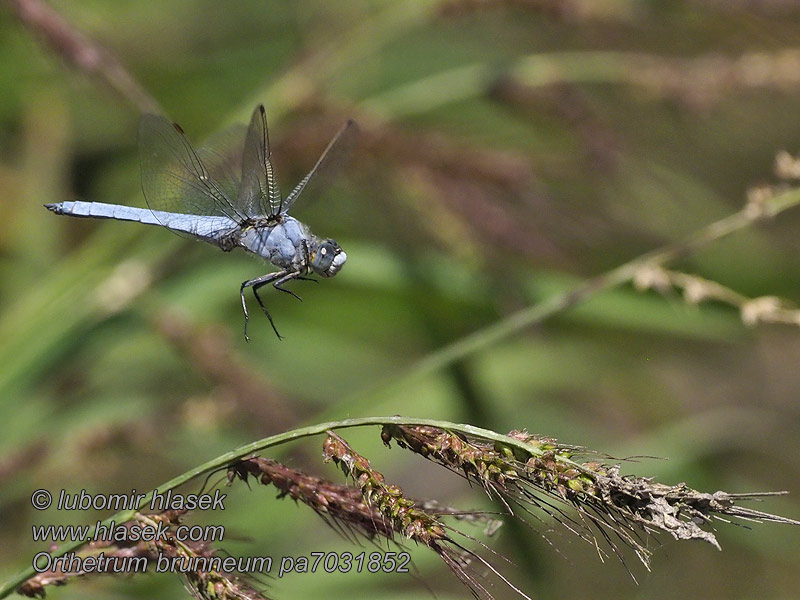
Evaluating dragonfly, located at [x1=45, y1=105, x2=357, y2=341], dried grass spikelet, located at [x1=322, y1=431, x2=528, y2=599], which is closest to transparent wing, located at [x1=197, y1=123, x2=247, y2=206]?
dragonfly, located at [x1=45, y1=105, x2=357, y2=341]

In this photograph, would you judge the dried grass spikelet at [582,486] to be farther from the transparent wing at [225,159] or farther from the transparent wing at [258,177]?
the transparent wing at [225,159]

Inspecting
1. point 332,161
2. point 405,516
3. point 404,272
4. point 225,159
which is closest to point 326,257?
point 332,161

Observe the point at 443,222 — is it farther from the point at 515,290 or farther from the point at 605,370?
the point at 605,370

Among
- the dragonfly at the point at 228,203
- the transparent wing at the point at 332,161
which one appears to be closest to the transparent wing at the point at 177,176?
the dragonfly at the point at 228,203

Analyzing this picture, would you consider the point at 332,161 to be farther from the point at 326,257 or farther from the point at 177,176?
the point at 177,176

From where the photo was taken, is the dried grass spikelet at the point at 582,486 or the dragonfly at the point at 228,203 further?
the dragonfly at the point at 228,203

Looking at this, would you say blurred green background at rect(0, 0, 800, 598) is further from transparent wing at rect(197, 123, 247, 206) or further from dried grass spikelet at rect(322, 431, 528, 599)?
dried grass spikelet at rect(322, 431, 528, 599)
